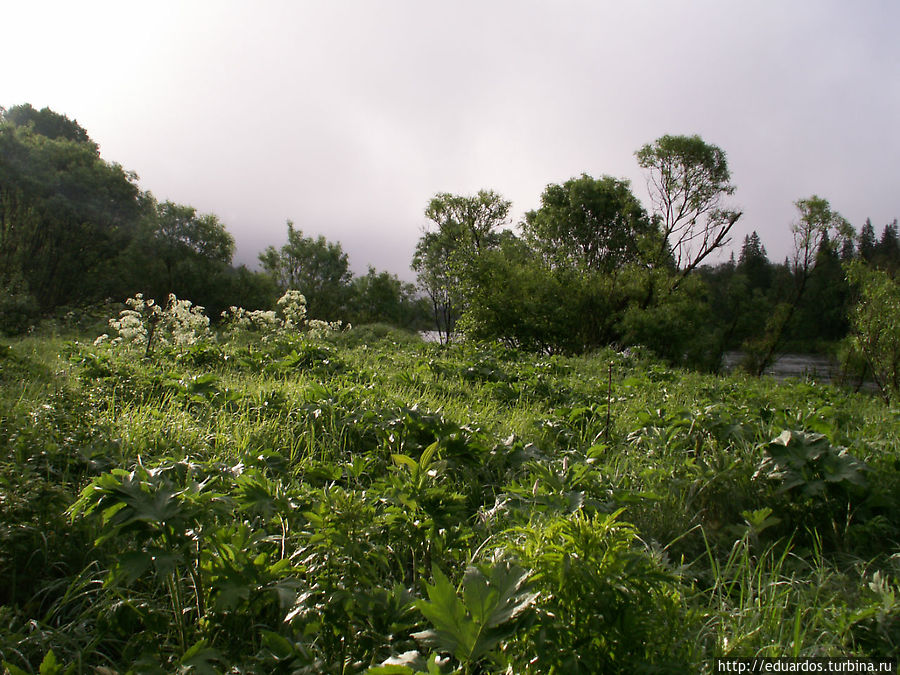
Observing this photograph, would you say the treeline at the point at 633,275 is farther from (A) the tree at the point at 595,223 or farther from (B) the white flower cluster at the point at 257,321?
(B) the white flower cluster at the point at 257,321

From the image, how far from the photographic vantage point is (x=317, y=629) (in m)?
1.13

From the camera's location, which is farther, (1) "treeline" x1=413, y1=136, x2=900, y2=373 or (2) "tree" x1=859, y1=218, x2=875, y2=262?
(2) "tree" x1=859, y1=218, x2=875, y2=262

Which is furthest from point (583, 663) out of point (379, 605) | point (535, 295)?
point (535, 295)

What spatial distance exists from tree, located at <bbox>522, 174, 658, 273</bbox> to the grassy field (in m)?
20.7

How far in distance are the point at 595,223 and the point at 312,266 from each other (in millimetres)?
22719

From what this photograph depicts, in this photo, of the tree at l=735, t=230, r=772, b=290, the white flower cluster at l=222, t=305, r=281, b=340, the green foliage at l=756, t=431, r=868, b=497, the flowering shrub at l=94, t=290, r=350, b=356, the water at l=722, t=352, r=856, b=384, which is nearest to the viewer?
the green foliage at l=756, t=431, r=868, b=497

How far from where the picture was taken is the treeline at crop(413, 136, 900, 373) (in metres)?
14.4

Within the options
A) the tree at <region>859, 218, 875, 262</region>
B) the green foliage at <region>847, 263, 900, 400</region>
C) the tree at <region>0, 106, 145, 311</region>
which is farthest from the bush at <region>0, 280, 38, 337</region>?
the tree at <region>859, 218, 875, 262</region>

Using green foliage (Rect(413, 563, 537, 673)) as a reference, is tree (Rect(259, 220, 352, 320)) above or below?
above

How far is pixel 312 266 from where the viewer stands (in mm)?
37281

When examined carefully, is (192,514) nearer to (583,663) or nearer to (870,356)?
(583,663)

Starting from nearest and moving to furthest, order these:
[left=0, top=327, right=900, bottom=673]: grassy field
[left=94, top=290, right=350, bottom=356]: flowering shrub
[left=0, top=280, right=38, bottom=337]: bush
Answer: [left=0, top=327, right=900, bottom=673]: grassy field < [left=94, top=290, right=350, bottom=356]: flowering shrub < [left=0, top=280, right=38, bottom=337]: bush

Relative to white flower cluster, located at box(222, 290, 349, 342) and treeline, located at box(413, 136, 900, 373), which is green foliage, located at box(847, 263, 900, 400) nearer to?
treeline, located at box(413, 136, 900, 373)

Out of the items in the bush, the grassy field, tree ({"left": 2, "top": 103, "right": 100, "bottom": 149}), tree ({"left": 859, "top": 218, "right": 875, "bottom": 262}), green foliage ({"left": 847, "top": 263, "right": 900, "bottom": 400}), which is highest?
tree ({"left": 2, "top": 103, "right": 100, "bottom": 149})
